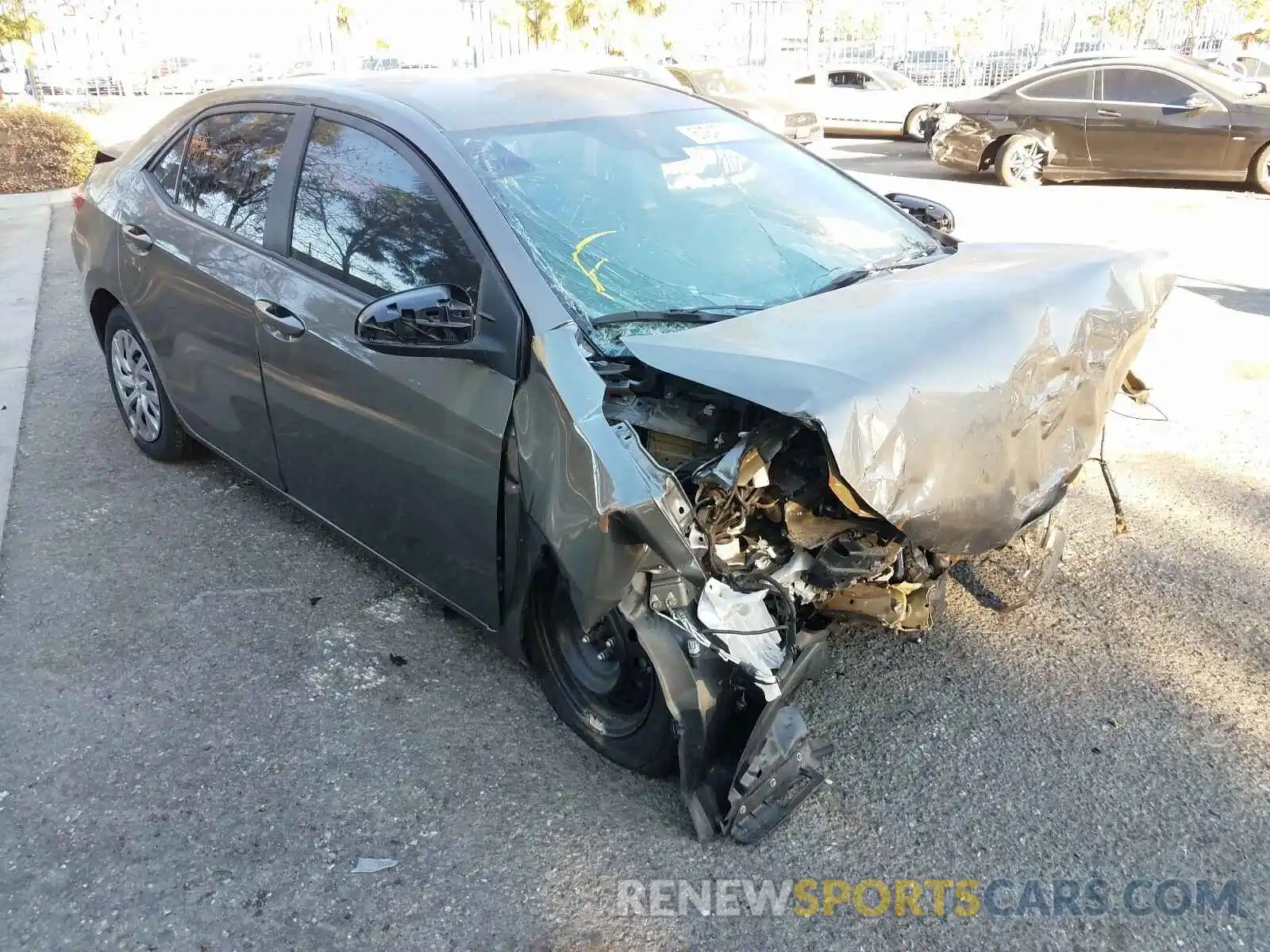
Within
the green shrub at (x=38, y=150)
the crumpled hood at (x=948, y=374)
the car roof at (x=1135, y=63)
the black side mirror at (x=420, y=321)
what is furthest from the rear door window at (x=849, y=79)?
the black side mirror at (x=420, y=321)

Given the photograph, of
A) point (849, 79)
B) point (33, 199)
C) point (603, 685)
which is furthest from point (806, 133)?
point (603, 685)

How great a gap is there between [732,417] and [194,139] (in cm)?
289

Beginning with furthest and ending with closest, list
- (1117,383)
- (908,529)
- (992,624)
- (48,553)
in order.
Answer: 1. (48,553)
2. (992,624)
3. (1117,383)
4. (908,529)

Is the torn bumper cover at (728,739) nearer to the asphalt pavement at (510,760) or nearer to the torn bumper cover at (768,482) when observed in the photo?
the torn bumper cover at (768,482)

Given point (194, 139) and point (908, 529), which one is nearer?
point (908, 529)

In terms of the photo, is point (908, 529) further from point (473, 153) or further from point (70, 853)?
point (70, 853)

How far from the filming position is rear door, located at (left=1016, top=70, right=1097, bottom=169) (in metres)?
11.6

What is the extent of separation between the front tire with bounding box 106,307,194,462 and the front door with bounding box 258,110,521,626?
1275 millimetres

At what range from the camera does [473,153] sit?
3.15 metres

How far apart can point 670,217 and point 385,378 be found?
1.02m

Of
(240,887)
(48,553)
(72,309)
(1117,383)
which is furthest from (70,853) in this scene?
(72,309)

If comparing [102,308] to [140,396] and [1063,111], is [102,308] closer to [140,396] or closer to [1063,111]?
[140,396]

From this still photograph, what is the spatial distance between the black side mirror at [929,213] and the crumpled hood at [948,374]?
3.58 feet

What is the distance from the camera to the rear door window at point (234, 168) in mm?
3703
